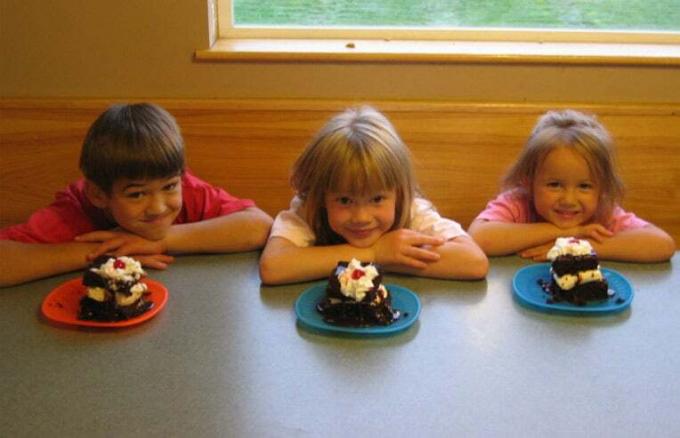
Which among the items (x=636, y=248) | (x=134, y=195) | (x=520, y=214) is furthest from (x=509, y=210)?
(x=134, y=195)

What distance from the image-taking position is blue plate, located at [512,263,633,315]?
1229mm

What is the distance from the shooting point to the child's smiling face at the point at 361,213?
131cm

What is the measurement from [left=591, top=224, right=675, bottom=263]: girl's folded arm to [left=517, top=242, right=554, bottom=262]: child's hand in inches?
3.4

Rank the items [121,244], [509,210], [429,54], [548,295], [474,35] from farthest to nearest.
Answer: [474,35], [429,54], [509,210], [121,244], [548,295]

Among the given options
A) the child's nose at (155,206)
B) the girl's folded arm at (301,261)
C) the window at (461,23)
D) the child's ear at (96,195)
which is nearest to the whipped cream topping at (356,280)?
the girl's folded arm at (301,261)

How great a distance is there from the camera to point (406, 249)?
52.4 inches

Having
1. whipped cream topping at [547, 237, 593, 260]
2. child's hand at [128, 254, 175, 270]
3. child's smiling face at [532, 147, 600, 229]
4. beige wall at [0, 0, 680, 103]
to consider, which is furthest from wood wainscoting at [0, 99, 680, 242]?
whipped cream topping at [547, 237, 593, 260]

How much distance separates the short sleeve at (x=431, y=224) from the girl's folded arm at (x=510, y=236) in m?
0.04

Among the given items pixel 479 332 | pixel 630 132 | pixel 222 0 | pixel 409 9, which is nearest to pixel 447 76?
pixel 409 9

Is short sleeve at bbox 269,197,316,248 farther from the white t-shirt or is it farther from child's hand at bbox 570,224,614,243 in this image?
child's hand at bbox 570,224,614,243

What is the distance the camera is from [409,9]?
181 centimetres

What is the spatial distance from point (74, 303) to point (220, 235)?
30cm

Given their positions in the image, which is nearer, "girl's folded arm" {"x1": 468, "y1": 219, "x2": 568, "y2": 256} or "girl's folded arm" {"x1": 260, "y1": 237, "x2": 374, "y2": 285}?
"girl's folded arm" {"x1": 260, "y1": 237, "x2": 374, "y2": 285}

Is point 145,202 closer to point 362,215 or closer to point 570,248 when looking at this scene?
point 362,215
